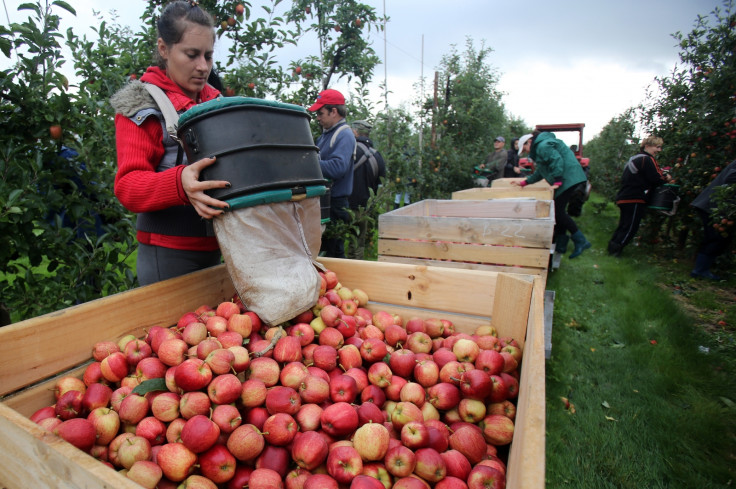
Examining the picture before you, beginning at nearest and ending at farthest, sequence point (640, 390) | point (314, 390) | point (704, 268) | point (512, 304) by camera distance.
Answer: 1. point (314, 390)
2. point (512, 304)
3. point (640, 390)
4. point (704, 268)

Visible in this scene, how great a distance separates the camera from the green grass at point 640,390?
2217 millimetres

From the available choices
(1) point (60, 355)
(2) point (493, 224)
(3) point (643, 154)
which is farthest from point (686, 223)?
(1) point (60, 355)

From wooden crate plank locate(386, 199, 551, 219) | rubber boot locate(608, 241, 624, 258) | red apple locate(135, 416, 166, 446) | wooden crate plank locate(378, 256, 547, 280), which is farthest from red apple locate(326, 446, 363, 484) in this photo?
rubber boot locate(608, 241, 624, 258)

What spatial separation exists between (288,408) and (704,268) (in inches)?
263

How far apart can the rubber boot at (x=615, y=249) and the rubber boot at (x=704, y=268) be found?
Answer: 4.68 feet

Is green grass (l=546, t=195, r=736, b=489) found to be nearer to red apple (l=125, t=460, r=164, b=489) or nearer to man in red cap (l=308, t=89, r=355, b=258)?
red apple (l=125, t=460, r=164, b=489)

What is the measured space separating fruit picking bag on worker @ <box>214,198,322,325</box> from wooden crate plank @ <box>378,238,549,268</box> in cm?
209

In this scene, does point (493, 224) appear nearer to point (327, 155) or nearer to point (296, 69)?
point (327, 155)

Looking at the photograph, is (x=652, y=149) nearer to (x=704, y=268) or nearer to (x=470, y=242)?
(x=704, y=268)

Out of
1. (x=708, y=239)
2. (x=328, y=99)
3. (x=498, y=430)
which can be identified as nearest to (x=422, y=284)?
(x=498, y=430)

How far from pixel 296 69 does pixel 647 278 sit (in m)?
5.53

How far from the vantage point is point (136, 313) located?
62.0 inches

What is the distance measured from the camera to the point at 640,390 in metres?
2.98

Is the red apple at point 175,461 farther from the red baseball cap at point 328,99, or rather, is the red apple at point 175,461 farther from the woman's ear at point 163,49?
the red baseball cap at point 328,99
